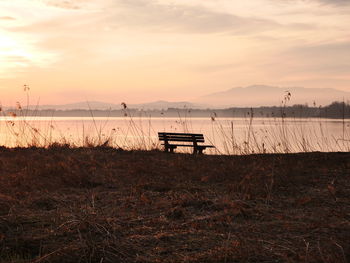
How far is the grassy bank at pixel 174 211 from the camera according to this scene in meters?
3.85

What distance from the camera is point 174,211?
5.18 metres

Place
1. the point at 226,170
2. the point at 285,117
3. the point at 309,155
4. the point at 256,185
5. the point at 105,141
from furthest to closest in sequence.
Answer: the point at 105,141, the point at 285,117, the point at 309,155, the point at 226,170, the point at 256,185

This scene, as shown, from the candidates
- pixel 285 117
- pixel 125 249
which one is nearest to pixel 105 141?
pixel 285 117

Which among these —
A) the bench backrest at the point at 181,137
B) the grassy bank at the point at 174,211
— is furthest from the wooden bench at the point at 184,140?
the grassy bank at the point at 174,211

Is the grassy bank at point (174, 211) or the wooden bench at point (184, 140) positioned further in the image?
the wooden bench at point (184, 140)

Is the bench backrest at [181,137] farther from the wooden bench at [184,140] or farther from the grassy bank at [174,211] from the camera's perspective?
the grassy bank at [174,211]

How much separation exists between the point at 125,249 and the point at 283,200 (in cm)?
294

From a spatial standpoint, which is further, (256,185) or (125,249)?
(256,185)

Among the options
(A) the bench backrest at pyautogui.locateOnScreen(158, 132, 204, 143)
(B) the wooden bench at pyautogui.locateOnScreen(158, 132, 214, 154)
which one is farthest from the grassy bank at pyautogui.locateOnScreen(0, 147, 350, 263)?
(A) the bench backrest at pyautogui.locateOnScreen(158, 132, 204, 143)

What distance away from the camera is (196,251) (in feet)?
12.9

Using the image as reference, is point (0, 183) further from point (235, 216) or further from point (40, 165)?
point (235, 216)

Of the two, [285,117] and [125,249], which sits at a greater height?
[285,117]

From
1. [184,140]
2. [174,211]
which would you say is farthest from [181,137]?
[174,211]

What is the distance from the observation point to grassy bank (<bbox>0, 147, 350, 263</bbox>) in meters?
3.85
